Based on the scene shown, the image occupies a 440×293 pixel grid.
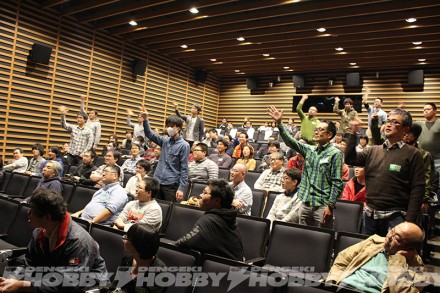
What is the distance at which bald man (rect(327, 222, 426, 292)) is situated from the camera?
167 centimetres

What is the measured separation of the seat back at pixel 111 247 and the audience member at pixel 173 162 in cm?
159

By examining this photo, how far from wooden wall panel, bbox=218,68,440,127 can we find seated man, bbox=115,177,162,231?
935 cm

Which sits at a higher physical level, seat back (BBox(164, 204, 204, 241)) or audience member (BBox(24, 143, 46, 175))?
audience member (BBox(24, 143, 46, 175))

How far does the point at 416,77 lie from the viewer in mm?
9797

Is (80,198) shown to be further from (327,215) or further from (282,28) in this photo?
(282,28)

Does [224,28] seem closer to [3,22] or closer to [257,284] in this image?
[3,22]

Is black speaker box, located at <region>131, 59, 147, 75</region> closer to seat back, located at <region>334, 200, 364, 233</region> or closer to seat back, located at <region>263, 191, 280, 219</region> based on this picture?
seat back, located at <region>263, 191, 280, 219</region>

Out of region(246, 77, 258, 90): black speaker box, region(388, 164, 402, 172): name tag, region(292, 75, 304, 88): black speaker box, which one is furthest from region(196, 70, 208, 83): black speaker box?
region(388, 164, 402, 172): name tag

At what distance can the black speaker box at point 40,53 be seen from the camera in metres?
7.60

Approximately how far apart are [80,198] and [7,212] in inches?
34.4

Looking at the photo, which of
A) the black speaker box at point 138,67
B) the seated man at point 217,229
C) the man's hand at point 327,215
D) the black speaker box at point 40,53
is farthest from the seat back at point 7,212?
the black speaker box at point 138,67

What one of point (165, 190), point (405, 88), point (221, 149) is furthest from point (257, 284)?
point (405, 88)

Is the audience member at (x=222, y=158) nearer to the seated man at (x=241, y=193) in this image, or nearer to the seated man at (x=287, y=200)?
the seated man at (x=241, y=193)

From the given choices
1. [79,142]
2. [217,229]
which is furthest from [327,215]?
[79,142]
